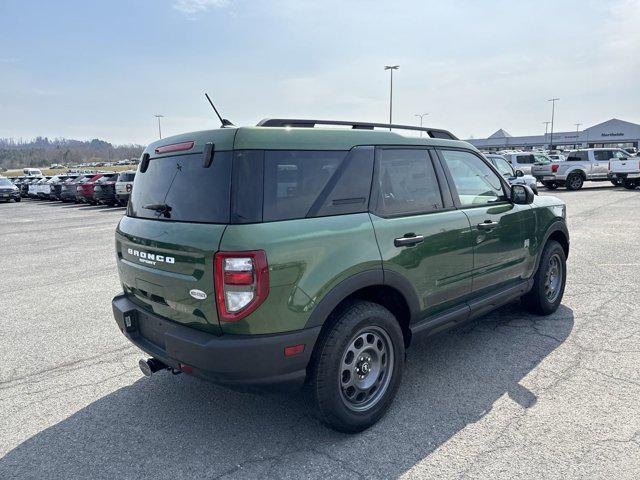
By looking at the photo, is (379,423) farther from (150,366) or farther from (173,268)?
(173,268)

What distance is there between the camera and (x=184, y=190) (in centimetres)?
278

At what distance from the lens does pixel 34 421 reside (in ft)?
10.1

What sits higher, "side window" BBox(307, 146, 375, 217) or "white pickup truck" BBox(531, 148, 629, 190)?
"white pickup truck" BBox(531, 148, 629, 190)

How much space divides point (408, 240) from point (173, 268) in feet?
5.06

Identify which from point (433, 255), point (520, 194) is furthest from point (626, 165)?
point (433, 255)

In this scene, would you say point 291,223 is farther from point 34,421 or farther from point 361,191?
point 34,421

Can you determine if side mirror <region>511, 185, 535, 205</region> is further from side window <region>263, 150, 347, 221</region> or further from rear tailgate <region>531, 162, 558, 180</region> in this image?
rear tailgate <region>531, 162, 558, 180</region>

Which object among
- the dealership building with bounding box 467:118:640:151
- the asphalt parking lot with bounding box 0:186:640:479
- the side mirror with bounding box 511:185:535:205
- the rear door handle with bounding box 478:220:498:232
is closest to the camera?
the asphalt parking lot with bounding box 0:186:640:479

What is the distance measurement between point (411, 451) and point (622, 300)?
158 inches

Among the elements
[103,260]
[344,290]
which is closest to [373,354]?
[344,290]

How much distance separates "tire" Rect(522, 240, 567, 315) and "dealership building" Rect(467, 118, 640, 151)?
232 ft

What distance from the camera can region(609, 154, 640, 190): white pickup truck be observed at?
21538 mm

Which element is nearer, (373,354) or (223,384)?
(223,384)

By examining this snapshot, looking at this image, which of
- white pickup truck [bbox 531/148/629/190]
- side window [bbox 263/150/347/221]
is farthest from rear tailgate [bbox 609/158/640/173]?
side window [bbox 263/150/347/221]
